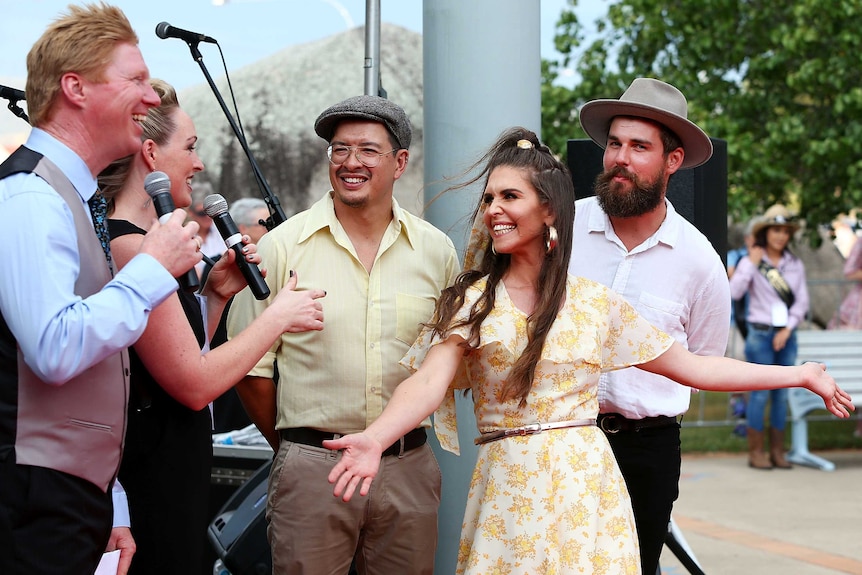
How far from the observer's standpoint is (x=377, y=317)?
335 cm

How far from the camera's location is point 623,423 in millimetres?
3812

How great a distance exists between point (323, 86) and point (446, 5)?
7.16m

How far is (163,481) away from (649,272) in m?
Answer: 1.73

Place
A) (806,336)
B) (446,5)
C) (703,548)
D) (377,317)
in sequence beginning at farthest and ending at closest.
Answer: (806,336)
(703,548)
(446,5)
(377,317)

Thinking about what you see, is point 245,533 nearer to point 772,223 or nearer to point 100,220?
point 100,220

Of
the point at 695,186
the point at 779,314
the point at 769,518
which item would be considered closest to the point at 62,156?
the point at 695,186

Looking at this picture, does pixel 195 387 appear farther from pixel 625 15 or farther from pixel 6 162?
pixel 625 15

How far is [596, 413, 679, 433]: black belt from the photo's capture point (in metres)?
3.81

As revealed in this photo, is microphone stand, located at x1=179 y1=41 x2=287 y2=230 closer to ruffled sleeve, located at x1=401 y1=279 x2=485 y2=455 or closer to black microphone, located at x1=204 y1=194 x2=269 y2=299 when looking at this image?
black microphone, located at x1=204 y1=194 x2=269 y2=299

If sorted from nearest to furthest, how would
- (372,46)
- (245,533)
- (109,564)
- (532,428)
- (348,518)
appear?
(109,564) → (532,428) → (348,518) → (245,533) → (372,46)

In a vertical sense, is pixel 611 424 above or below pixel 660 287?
below

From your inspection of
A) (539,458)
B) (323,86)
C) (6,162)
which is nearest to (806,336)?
(323,86)

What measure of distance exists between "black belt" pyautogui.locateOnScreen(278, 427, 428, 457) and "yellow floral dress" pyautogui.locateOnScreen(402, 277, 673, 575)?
14.4 inches

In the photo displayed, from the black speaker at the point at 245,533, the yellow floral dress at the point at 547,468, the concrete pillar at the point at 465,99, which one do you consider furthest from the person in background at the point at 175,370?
the concrete pillar at the point at 465,99
